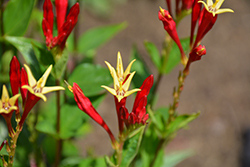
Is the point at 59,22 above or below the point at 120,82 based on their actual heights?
above

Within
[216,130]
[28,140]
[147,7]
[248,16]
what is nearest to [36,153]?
[28,140]

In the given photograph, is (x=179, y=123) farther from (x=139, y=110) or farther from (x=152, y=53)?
(x=152, y=53)

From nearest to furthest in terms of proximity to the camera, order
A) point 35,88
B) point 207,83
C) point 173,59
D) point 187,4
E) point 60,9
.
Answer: point 35,88 → point 60,9 → point 187,4 → point 173,59 → point 207,83

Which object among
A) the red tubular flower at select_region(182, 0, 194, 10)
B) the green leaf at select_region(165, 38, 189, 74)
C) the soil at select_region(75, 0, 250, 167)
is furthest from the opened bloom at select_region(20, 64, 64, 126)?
the soil at select_region(75, 0, 250, 167)

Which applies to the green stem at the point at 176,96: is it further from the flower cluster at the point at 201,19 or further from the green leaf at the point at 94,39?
the green leaf at the point at 94,39

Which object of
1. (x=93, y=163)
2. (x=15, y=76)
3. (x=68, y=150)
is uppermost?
(x=15, y=76)

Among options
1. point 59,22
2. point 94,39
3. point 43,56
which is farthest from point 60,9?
point 94,39

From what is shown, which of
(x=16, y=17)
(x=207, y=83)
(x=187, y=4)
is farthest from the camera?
(x=207, y=83)

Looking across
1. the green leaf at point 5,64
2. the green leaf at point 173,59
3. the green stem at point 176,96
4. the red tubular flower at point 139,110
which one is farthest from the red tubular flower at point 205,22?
the green leaf at point 5,64
